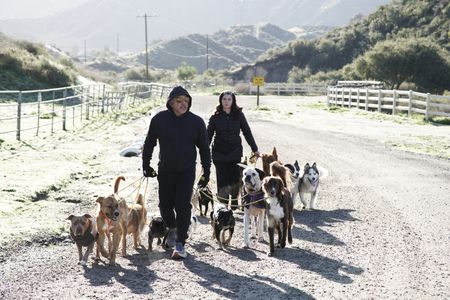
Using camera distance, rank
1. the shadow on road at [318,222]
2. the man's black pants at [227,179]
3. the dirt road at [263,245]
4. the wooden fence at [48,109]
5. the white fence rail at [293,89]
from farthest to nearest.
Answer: the white fence rail at [293,89], the wooden fence at [48,109], the man's black pants at [227,179], the shadow on road at [318,222], the dirt road at [263,245]

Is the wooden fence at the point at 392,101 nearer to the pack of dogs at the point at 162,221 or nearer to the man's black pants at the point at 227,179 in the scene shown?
the man's black pants at the point at 227,179

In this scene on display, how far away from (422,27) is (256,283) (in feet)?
239

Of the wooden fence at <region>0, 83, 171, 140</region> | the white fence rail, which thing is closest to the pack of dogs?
the wooden fence at <region>0, 83, 171, 140</region>

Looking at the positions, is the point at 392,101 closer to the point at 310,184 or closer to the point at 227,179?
the point at 310,184

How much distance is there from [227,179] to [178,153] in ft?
7.05

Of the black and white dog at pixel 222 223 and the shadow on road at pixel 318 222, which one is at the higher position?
the black and white dog at pixel 222 223

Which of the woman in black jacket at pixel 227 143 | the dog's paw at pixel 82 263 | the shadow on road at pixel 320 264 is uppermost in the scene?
the woman in black jacket at pixel 227 143

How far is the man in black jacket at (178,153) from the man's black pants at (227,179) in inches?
67.3

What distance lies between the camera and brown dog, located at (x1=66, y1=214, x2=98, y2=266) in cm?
640

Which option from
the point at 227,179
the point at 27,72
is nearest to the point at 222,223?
the point at 227,179

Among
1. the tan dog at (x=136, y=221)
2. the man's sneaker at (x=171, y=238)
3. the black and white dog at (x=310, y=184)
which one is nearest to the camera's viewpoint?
the tan dog at (x=136, y=221)

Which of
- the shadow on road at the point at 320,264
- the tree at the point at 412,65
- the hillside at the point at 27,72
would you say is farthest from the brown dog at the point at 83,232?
the tree at the point at 412,65

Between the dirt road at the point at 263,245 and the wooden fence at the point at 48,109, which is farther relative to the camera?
the wooden fence at the point at 48,109

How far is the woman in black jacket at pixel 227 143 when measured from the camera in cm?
868
